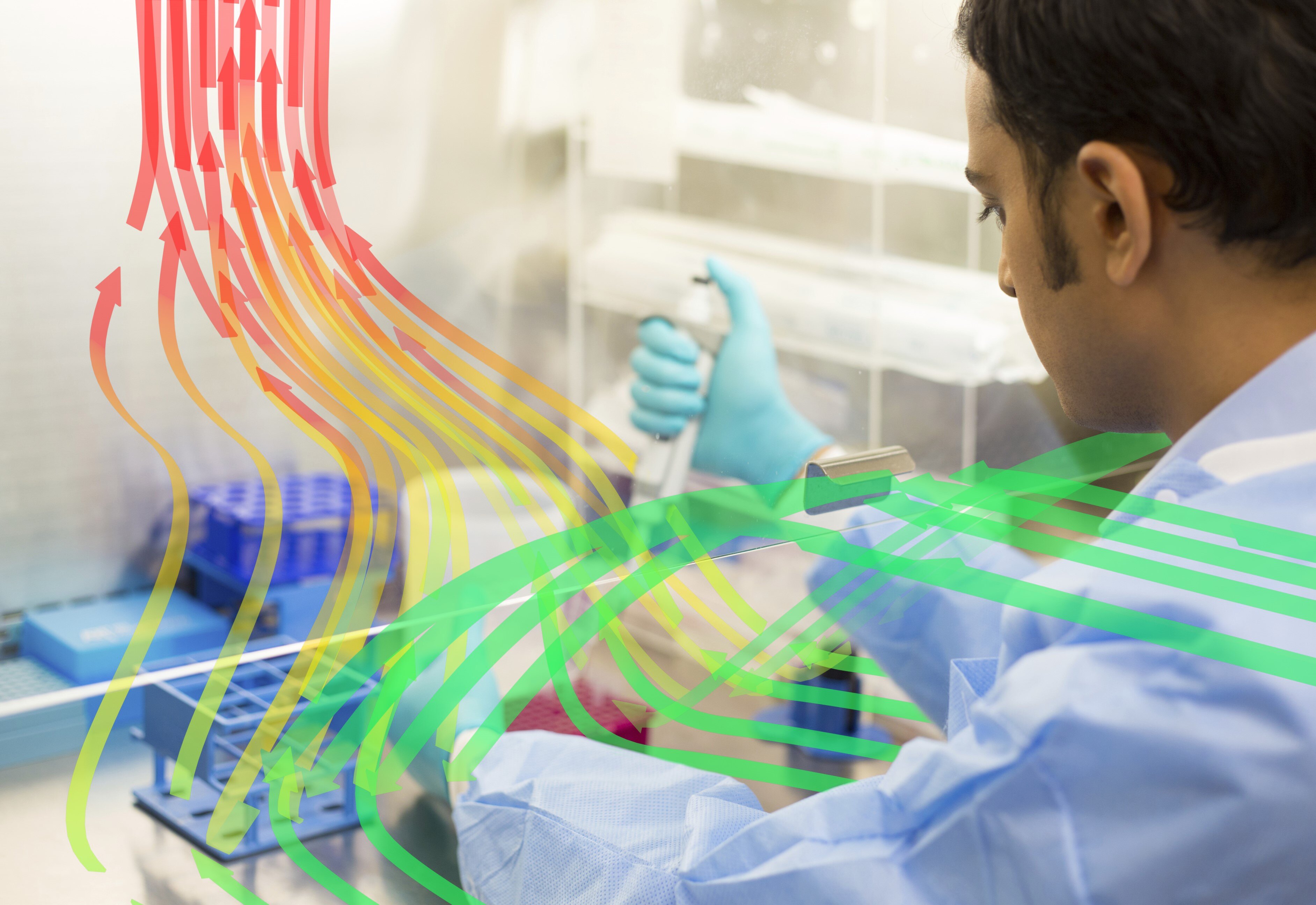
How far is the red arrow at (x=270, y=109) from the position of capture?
77 centimetres

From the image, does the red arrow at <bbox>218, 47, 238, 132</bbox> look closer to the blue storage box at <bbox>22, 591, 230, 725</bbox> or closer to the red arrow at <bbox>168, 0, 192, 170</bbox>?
the red arrow at <bbox>168, 0, 192, 170</bbox>

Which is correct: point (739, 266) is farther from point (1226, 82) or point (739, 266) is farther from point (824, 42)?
point (1226, 82)

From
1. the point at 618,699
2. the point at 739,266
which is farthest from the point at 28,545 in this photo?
the point at 739,266

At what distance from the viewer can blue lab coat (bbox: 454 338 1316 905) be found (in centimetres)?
46

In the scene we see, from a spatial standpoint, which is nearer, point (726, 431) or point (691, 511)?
point (691, 511)

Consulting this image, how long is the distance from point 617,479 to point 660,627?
0.83ft

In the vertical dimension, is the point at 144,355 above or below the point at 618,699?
above

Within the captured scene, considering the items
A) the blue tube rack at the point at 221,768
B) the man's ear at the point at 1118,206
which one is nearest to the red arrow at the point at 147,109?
the blue tube rack at the point at 221,768

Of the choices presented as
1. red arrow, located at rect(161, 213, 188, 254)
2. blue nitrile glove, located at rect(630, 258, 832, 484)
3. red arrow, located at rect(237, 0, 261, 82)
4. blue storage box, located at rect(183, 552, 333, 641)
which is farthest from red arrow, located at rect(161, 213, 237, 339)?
blue nitrile glove, located at rect(630, 258, 832, 484)

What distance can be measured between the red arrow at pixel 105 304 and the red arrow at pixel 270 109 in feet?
0.46

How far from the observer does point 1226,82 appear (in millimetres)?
506

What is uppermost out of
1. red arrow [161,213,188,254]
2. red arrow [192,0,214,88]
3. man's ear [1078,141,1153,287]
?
red arrow [192,0,214,88]

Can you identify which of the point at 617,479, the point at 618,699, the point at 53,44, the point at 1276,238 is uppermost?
the point at 53,44

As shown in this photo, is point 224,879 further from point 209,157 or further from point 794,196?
point 794,196
